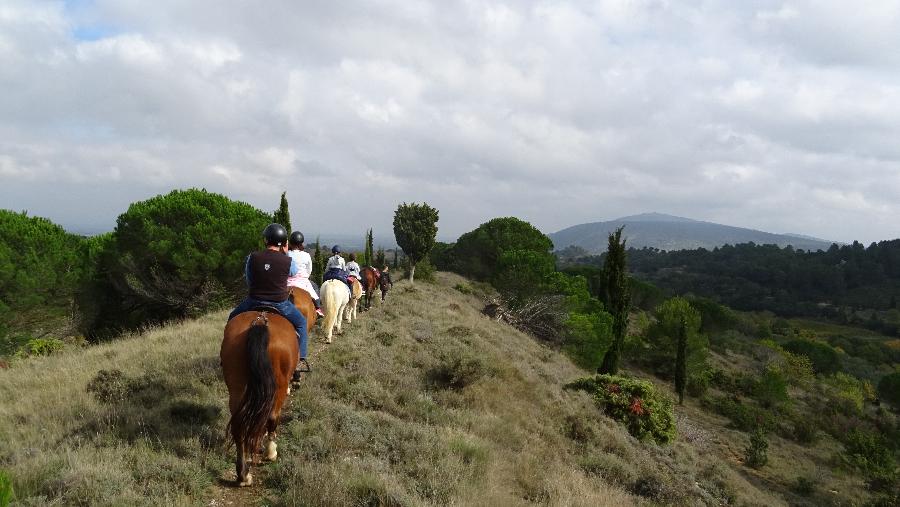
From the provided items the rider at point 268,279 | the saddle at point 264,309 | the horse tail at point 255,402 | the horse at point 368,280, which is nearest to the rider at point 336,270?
the horse at point 368,280

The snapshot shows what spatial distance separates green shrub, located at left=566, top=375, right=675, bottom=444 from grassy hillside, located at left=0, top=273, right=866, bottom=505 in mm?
960

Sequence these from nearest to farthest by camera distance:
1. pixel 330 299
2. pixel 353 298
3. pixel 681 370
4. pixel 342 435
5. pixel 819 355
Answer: pixel 342 435 → pixel 330 299 → pixel 353 298 → pixel 681 370 → pixel 819 355

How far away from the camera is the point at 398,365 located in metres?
12.0

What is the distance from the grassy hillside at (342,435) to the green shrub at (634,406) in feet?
3.15

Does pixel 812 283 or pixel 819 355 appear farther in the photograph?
pixel 812 283

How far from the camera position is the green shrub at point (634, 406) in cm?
1608

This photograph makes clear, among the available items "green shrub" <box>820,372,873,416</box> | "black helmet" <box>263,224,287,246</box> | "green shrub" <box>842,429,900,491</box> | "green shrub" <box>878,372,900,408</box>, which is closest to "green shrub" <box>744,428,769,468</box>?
"green shrub" <box>842,429,900,491</box>

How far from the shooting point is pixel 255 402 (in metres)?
5.42

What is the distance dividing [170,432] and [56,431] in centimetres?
151

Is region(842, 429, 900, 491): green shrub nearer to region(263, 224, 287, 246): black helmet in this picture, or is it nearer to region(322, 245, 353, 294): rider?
A: region(322, 245, 353, 294): rider

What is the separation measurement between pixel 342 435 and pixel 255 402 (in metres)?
2.03

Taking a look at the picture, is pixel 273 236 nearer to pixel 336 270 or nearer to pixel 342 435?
pixel 342 435

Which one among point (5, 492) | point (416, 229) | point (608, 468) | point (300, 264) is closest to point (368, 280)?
point (300, 264)

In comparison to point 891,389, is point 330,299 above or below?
above
